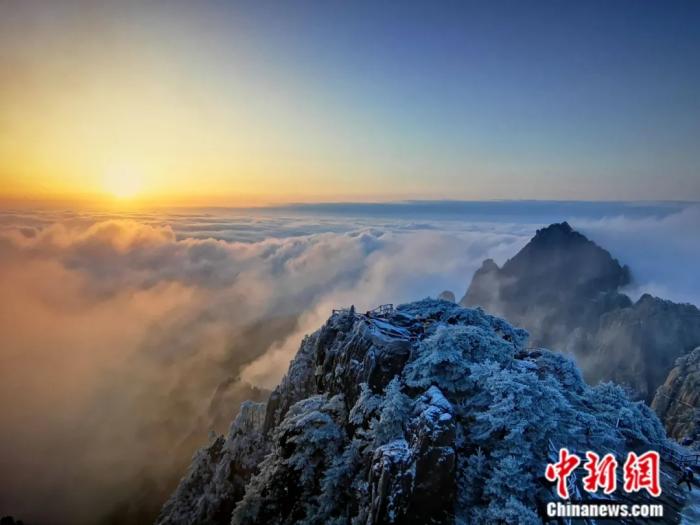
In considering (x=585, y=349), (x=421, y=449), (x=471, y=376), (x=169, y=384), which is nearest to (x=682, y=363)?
(x=585, y=349)

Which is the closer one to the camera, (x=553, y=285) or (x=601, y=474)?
(x=601, y=474)

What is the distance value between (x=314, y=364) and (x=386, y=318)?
9438 millimetres

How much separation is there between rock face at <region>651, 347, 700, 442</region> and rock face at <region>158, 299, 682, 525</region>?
54.4 meters

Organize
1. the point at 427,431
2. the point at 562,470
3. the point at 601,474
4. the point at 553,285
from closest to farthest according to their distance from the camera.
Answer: the point at 562,470 < the point at 427,431 < the point at 601,474 < the point at 553,285

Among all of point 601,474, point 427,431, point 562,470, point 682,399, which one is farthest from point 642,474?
point 682,399

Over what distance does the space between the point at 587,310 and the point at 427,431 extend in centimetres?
12681

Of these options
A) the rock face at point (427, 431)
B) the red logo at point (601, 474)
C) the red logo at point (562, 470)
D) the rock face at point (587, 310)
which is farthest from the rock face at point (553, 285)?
the red logo at point (562, 470)

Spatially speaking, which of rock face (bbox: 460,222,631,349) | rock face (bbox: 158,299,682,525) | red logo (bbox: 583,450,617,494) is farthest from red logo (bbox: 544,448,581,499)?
rock face (bbox: 460,222,631,349)

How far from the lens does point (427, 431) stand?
62.3 feet

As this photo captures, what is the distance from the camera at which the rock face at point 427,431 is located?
59.9 ft

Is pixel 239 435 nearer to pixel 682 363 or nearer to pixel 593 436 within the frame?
pixel 593 436

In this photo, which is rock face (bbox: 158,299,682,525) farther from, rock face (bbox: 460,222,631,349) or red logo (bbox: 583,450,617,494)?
rock face (bbox: 460,222,631,349)

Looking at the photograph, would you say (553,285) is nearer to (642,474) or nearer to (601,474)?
(642,474)

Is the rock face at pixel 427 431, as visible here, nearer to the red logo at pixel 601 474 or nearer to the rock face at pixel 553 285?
the red logo at pixel 601 474
